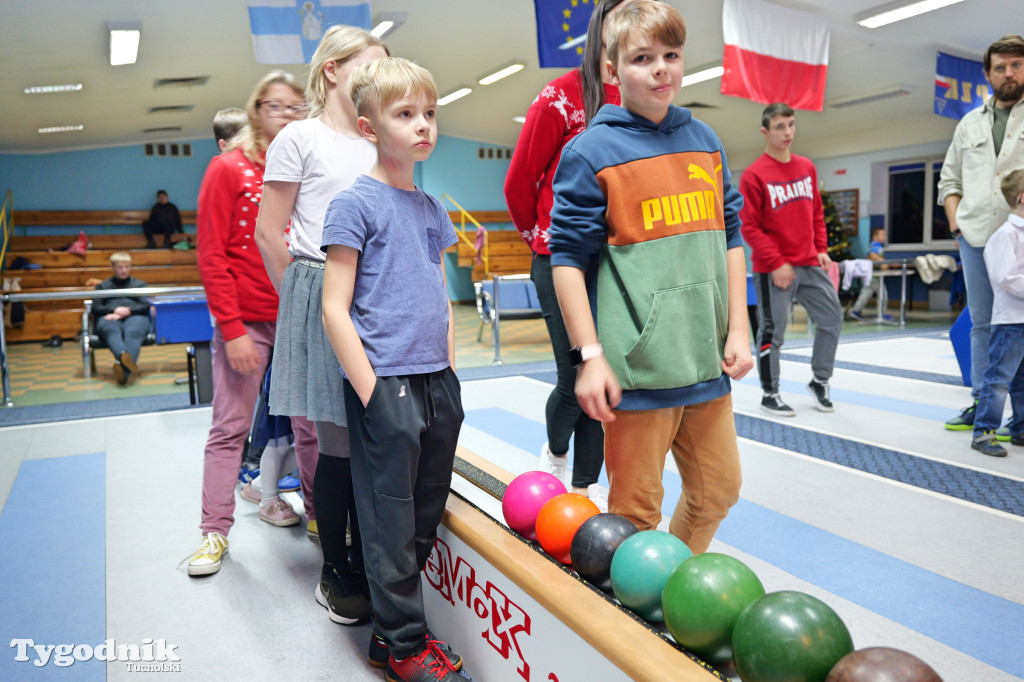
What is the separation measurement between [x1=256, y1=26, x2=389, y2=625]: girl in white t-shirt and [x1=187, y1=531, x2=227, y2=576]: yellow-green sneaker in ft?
1.65

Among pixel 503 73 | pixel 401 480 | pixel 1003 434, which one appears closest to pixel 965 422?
pixel 1003 434

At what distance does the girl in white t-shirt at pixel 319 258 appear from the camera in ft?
5.72

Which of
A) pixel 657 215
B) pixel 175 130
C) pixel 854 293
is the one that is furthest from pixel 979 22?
pixel 175 130

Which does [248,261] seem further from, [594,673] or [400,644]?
[594,673]

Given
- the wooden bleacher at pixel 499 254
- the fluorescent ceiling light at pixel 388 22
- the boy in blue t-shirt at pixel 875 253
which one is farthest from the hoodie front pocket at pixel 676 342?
the wooden bleacher at pixel 499 254

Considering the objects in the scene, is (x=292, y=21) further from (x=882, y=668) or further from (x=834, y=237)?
(x=834, y=237)

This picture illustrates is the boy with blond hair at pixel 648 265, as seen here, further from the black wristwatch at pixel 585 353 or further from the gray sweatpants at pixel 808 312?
the gray sweatpants at pixel 808 312

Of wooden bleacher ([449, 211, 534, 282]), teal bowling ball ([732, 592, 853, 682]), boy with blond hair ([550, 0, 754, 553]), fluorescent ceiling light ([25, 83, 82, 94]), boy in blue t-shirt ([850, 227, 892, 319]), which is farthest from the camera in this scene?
wooden bleacher ([449, 211, 534, 282])

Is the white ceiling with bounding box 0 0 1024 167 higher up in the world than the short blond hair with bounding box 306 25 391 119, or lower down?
higher up

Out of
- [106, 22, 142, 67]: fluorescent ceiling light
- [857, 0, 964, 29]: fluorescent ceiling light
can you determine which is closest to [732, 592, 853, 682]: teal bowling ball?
[106, 22, 142, 67]: fluorescent ceiling light

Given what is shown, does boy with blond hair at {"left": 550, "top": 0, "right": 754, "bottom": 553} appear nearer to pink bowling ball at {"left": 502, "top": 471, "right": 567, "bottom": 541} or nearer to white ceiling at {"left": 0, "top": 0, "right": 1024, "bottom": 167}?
pink bowling ball at {"left": 502, "top": 471, "right": 567, "bottom": 541}

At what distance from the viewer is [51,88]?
934 cm

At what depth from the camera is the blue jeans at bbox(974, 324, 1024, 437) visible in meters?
3.07

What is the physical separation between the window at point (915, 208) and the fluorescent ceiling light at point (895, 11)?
17.4 ft
